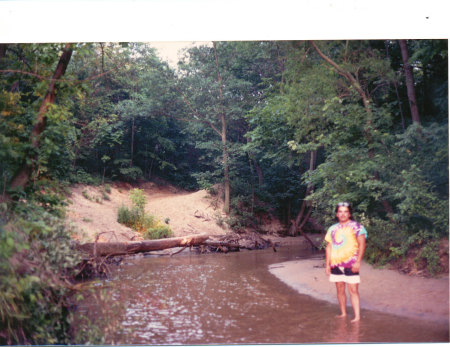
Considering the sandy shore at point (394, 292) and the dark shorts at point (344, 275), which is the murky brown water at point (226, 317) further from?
the dark shorts at point (344, 275)

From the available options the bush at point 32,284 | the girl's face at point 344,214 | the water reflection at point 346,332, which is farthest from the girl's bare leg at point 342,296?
the bush at point 32,284

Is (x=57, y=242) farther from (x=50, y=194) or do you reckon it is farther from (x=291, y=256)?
(x=291, y=256)

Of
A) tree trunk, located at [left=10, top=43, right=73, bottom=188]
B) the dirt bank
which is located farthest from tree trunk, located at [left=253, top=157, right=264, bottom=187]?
tree trunk, located at [left=10, top=43, right=73, bottom=188]

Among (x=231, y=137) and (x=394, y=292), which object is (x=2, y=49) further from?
(x=394, y=292)

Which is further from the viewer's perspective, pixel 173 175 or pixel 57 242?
pixel 173 175

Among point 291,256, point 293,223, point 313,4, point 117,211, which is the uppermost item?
point 313,4

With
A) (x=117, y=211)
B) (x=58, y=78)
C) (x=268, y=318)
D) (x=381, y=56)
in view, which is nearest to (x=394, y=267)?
(x=268, y=318)

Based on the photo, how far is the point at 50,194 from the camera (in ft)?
17.3

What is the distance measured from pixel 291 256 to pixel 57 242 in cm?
685

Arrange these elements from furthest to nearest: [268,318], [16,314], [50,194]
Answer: [50,194], [268,318], [16,314]

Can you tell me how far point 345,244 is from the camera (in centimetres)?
473

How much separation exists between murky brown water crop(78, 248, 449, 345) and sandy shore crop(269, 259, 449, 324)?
0.66 feet

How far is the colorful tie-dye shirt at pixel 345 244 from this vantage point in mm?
4695

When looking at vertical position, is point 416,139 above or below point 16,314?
above
